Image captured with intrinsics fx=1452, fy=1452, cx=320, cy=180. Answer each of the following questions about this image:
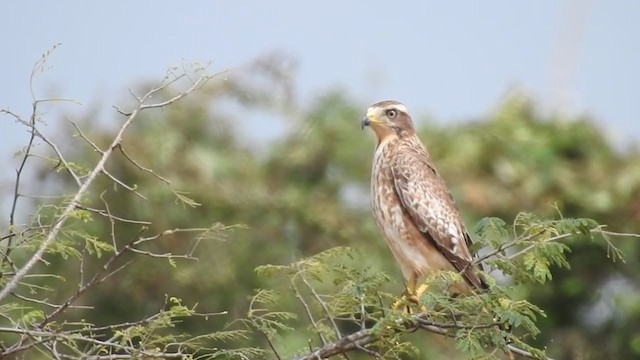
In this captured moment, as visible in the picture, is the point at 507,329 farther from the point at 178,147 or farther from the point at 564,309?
the point at 178,147

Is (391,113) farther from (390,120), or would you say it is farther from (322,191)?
(322,191)

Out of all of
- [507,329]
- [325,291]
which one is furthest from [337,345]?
[325,291]

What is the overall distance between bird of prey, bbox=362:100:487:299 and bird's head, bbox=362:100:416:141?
238 millimetres

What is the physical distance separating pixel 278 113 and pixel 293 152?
0.32m

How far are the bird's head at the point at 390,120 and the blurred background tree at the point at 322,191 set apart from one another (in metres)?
2.13

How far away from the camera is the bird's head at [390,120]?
6.73 metres

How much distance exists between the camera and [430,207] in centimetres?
625

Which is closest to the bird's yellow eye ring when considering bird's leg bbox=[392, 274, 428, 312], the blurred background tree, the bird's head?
the bird's head

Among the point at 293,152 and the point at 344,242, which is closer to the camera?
the point at 344,242

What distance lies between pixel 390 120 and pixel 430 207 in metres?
0.66

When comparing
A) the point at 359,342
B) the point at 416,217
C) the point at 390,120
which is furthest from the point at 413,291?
the point at 359,342

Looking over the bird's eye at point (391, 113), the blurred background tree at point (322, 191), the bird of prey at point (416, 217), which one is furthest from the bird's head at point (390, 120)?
the blurred background tree at point (322, 191)

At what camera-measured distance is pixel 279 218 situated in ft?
32.4

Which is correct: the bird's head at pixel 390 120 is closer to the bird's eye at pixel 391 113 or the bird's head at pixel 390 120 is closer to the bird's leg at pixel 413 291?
the bird's eye at pixel 391 113
